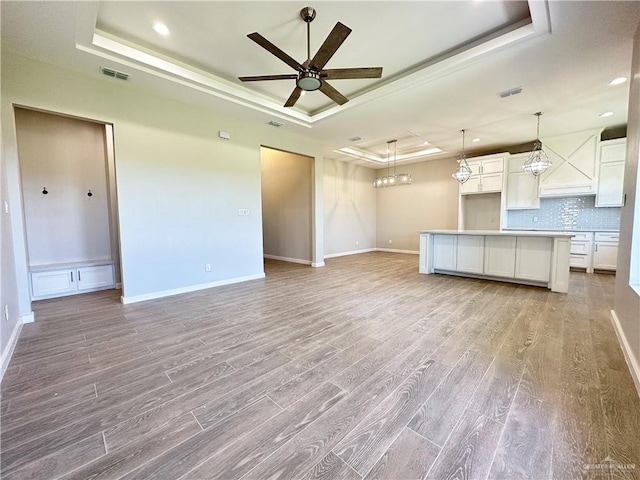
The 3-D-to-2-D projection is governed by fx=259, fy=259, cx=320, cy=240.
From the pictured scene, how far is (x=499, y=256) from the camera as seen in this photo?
457 cm

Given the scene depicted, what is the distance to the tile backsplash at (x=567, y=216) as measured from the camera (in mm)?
5480

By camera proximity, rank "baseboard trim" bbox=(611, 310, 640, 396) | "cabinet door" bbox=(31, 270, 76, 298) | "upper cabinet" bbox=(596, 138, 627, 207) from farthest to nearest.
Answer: "upper cabinet" bbox=(596, 138, 627, 207)
"cabinet door" bbox=(31, 270, 76, 298)
"baseboard trim" bbox=(611, 310, 640, 396)

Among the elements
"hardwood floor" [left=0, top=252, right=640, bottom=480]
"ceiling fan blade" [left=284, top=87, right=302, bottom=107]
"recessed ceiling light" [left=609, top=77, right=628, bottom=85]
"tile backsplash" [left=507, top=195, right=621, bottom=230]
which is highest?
"recessed ceiling light" [left=609, top=77, right=628, bottom=85]

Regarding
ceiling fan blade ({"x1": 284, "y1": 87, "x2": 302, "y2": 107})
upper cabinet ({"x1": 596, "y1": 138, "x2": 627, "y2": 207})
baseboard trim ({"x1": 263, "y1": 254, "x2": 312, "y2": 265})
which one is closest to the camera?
ceiling fan blade ({"x1": 284, "y1": 87, "x2": 302, "y2": 107})

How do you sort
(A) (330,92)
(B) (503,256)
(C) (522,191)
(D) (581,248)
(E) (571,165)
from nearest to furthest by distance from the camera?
(A) (330,92) < (B) (503,256) < (D) (581,248) < (E) (571,165) < (C) (522,191)

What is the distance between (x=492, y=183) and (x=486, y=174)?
28 cm

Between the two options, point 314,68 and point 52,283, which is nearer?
point 314,68

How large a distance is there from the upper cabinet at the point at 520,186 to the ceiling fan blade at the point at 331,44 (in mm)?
5974

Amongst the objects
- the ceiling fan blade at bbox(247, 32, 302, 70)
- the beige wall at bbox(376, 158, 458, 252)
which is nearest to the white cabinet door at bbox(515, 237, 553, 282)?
the beige wall at bbox(376, 158, 458, 252)

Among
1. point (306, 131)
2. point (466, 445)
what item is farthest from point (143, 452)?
point (306, 131)

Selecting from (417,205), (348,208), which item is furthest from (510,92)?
(348,208)

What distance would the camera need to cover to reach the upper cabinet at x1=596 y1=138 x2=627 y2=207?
199 inches

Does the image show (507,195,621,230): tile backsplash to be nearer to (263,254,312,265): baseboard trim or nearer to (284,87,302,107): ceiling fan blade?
(263,254,312,265): baseboard trim

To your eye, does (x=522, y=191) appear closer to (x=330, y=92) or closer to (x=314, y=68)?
(x=330, y=92)
